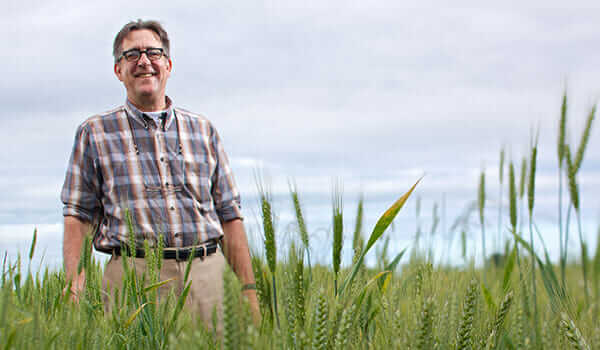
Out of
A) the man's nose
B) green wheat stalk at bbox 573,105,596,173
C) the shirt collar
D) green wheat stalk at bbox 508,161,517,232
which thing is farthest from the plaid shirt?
green wheat stalk at bbox 573,105,596,173

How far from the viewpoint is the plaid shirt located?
2.98 meters

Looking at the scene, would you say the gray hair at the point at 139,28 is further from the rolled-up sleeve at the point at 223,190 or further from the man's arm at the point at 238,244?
the man's arm at the point at 238,244

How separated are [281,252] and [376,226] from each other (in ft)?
0.96

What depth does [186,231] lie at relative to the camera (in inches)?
120

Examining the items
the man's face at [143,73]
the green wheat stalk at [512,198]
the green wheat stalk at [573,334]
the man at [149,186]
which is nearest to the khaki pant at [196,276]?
the man at [149,186]

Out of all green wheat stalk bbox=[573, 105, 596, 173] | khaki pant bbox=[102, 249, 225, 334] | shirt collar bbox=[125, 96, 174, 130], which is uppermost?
shirt collar bbox=[125, 96, 174, 130]

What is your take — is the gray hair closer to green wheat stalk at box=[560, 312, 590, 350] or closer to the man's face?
the man's face

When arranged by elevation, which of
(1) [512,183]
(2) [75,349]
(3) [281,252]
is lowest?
(2) [75,349]

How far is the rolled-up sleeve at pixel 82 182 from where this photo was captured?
119 inches

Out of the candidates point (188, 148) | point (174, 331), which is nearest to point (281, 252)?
point (174, 331)

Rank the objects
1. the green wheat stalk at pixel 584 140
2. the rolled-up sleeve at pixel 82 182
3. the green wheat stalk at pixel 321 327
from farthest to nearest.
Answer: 1. the rolled-up sleeve at pixel 82 182
2. the green wheat stalk at pixel 584 140
3. the green wheat stalk at pixel 321 327

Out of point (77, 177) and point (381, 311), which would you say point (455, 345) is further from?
point (77, 177)

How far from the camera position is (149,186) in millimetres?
3066

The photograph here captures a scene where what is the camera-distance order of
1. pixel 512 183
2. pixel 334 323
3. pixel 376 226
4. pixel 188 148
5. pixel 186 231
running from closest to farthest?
pixel 334 323 < pixel 376 226 < pixel 512 183 < pixel 186 231 < pixel 188 148
